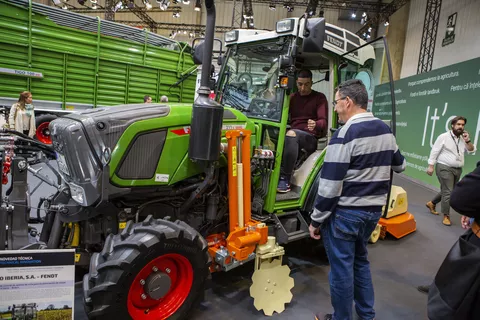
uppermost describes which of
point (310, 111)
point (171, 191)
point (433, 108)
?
point (433, 108)

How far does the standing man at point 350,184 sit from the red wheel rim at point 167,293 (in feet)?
3.10

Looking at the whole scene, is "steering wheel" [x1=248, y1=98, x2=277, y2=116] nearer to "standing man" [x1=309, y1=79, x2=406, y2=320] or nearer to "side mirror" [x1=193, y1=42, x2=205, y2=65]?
"side mirror" [x1=193, y1=42, x2=205, y2=65]

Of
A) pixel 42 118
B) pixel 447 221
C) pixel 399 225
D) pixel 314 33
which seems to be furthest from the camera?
pixel 42 118

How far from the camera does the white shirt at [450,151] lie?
210 inches

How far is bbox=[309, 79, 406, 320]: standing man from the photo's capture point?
2105 millimetres

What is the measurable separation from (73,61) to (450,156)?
25.3ft

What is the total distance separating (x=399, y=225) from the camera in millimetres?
4590

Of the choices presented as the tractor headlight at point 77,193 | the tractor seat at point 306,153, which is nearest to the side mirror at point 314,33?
the tractor seat at point 306,153

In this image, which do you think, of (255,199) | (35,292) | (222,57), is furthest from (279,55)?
(35,292)

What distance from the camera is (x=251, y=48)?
10.9 ft

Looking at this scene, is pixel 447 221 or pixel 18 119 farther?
pixel 18 119

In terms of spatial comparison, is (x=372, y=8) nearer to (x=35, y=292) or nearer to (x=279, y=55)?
(x=279, y=55)

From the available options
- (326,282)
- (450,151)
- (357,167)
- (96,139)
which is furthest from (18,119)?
(450,151)

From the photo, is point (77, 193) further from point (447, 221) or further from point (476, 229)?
point (447, 221)
